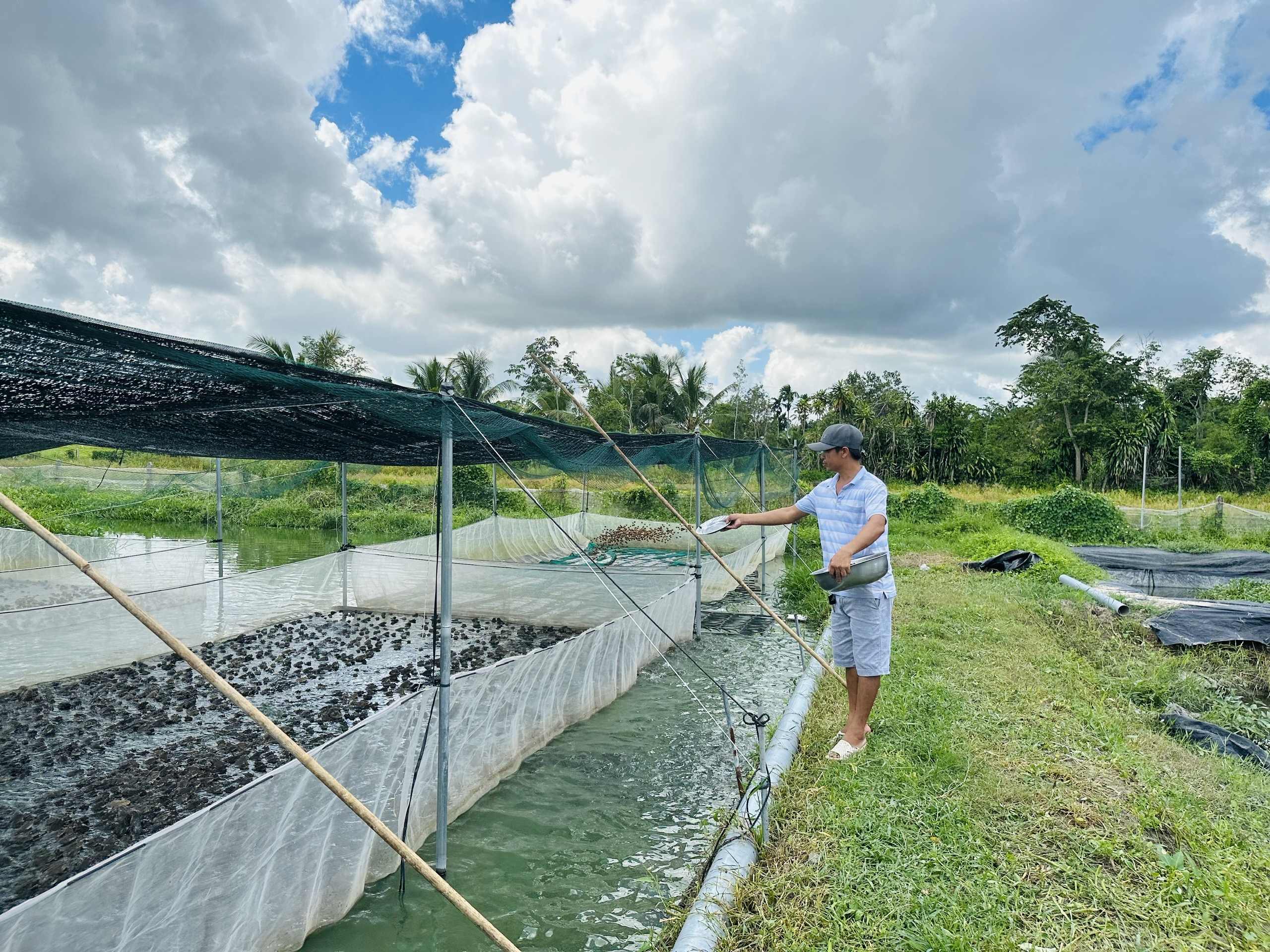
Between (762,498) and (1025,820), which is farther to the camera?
(762,498)

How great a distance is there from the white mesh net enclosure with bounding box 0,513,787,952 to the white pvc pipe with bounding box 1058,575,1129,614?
137 inches

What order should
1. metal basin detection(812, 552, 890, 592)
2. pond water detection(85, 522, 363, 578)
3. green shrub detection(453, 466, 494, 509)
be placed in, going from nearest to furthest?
metal basin detection(812, 552, 890, 592), pond water detection(85, 522, 363, 578), green shrub detection(453, 466, 494, 509)

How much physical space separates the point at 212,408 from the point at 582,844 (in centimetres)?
290

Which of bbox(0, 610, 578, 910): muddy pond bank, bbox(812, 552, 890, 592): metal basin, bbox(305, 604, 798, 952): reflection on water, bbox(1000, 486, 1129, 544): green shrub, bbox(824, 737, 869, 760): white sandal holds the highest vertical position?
bbox(812, 552, 890, 592): metal basin

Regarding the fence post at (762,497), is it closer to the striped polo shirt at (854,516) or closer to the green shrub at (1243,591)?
the green shrub at (1243,591)

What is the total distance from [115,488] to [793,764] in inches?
760

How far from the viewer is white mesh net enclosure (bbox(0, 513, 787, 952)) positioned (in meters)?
2.12

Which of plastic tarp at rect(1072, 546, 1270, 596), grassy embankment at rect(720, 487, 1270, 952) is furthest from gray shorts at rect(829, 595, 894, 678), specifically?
plastic tarp at rect(1072, 546, 1270, 596)

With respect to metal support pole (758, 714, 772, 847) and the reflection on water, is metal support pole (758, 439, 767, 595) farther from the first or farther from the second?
metal support pole (758, 714, 772, 847)

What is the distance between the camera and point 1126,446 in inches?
898

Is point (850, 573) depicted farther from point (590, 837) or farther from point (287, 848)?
point (287, 848)

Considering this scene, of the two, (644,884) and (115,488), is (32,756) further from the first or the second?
(115,488)

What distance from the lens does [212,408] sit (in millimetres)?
3811

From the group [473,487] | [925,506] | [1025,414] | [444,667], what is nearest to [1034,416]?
[1025,414]
